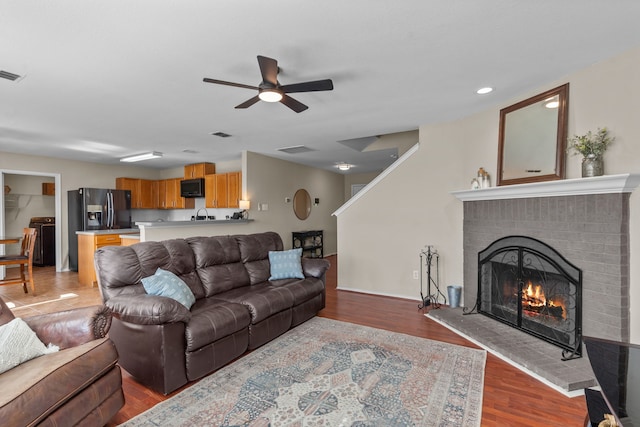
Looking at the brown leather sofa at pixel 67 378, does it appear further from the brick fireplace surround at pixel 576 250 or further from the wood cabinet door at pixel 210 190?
the wood cabinet door at pixel 210 190

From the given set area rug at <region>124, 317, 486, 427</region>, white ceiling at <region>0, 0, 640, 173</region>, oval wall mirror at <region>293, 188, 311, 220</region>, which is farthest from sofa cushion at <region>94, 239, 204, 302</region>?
oval wall mirror at <region>293, 188, 311, 220</region>

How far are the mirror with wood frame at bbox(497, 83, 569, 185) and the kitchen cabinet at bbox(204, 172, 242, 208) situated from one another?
473cm

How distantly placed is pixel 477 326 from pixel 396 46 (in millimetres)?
2854

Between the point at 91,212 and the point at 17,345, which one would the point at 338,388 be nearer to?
the point at 17,345

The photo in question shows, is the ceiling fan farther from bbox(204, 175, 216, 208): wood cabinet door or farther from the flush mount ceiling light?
bbox(204, 175, 216, 208): wood cabinet door

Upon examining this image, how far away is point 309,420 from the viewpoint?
1863 millimetres

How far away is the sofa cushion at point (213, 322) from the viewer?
7.30 ft

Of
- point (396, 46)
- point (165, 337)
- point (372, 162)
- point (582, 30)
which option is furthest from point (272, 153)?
point (582, 30)

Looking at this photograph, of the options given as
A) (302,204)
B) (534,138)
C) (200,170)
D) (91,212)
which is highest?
(200,170)

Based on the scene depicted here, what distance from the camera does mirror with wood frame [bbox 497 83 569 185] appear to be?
2768mm

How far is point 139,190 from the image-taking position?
295 inches

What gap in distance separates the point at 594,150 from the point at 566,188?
1.13ft

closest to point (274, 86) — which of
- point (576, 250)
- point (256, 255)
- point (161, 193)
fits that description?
point (256, 255)

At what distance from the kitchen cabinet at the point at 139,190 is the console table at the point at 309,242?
154 inches
